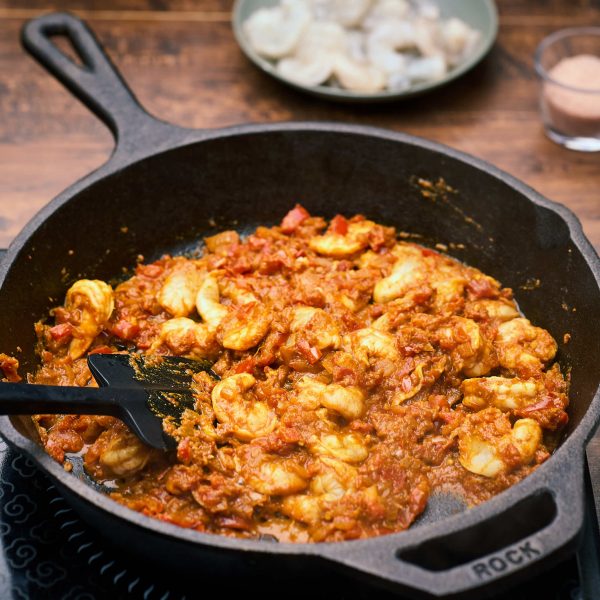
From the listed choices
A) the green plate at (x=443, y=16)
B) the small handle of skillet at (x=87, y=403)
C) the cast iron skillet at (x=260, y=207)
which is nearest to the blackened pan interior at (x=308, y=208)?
the cast iron skillet at (x=260, y=207)

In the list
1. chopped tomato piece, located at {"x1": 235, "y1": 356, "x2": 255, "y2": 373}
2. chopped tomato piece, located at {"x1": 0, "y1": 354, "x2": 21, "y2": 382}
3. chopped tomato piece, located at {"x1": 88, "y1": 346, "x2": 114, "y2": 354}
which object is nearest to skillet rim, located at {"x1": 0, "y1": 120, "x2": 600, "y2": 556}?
chopped tomato piece, located at {"x1": 0, "y1": 354, "x2": 21, "y2": 382}

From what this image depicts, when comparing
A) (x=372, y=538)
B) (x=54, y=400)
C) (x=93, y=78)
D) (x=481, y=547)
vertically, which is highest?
(x=93, y=78)

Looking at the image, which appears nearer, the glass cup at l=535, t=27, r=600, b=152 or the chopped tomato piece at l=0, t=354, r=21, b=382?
the chopped tomato piece at l=0, t=354, r=21, b=382

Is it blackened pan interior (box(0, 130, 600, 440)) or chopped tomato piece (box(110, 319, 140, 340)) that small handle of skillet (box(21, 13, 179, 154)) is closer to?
blackened pan interior (box(0, 130, 600, 440))

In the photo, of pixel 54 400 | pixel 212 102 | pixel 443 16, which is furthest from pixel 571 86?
pixel 54 400

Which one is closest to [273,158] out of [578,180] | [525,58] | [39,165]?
[39,165]

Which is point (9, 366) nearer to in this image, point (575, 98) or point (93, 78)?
point (93, 78)
